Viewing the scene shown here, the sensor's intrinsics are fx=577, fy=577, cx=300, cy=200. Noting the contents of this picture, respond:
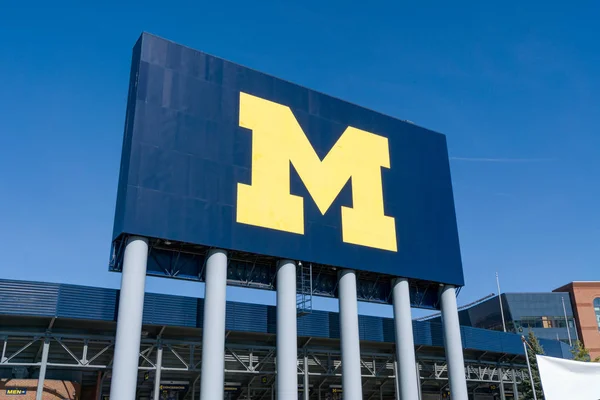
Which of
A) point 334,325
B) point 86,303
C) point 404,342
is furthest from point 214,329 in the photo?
point 404,342

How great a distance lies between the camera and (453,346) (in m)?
32.6

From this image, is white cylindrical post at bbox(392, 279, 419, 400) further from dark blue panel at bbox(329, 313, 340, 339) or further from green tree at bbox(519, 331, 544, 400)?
green tree at bbox(519, 331, 544, 400)

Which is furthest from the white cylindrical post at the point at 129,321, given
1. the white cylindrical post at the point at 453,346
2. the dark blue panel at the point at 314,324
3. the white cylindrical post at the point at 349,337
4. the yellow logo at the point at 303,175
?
the white cylindrical post at the point at 453,346

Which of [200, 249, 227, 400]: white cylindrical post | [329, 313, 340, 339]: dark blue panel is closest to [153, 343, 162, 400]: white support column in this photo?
[200, 249, 227, 400]: white cylindrical post

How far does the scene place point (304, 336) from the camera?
30.1 metres

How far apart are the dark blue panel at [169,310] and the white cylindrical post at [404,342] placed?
11.1 metres

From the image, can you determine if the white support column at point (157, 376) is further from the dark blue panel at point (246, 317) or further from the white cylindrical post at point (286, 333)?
the white cylindrical post at point (286, 333)

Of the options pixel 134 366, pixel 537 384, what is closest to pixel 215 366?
pixel 134 366

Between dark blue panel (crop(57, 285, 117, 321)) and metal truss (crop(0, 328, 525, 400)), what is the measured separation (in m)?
1.30

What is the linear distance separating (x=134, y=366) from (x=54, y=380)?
5543mm

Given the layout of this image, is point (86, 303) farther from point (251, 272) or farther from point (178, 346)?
point (251, 272)

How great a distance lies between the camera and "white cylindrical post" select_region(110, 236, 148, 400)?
21688mm

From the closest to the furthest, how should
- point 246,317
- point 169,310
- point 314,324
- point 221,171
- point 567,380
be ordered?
point 567,380
point 169,310
point 221,171
point 246,317
point 314,324

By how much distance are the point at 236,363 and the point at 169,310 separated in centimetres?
808
